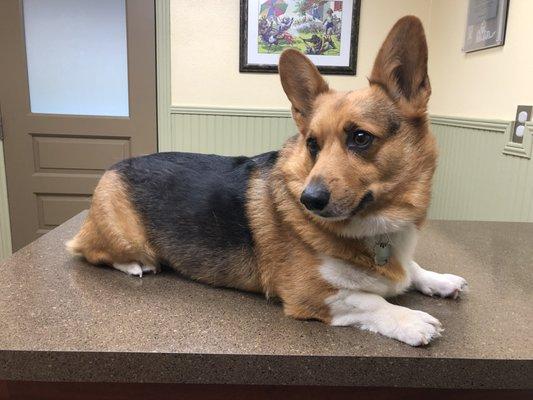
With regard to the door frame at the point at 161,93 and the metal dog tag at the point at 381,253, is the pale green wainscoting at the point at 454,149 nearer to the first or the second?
the door frame at the point at 161,93

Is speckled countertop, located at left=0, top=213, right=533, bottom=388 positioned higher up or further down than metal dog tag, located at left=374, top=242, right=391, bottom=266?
further down

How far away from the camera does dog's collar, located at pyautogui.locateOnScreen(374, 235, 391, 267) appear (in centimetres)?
91

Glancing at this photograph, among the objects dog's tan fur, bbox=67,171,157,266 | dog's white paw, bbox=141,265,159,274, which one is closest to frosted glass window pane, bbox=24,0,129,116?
dog's tan fur, bbox=67,171,157,266

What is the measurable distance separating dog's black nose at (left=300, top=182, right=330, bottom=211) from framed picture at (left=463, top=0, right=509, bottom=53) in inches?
67.8

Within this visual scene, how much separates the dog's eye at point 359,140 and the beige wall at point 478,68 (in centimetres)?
135

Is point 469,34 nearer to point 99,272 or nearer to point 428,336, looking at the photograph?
point 428,336

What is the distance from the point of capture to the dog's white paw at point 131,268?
1.13 meters

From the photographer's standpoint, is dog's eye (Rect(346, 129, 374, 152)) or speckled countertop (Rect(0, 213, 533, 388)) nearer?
speckled countertop (Rect(0, 213, 533, 388))

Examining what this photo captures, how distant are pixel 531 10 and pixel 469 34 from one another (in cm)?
54

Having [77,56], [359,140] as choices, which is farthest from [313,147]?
[77,56]

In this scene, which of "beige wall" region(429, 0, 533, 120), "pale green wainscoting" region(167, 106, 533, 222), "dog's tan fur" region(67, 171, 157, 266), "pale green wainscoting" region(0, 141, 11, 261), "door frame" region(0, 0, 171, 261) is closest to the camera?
"dog's tan fur" region(67, 171, 157, 266)

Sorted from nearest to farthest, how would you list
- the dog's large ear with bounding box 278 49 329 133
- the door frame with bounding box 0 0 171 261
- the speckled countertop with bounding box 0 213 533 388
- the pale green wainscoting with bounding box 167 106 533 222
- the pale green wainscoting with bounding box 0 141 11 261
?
the speckled countertop with bounding box 0 213 533 388 < the dog's large ear with bounding box 278 49 329 133 < the pale green wainscoting with bounding box 167 106 533 222 < the door frame with bounding box 0 0 171 261 < the pale green wainscoting with bounding box 0 141 11 261

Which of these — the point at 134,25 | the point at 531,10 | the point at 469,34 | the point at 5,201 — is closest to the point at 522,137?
the point at 531,10

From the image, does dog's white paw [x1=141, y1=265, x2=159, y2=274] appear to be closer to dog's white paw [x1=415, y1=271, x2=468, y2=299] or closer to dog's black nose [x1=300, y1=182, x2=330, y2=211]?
dog's black nose [x1=300, y1=182, x2=330, y2=211]
